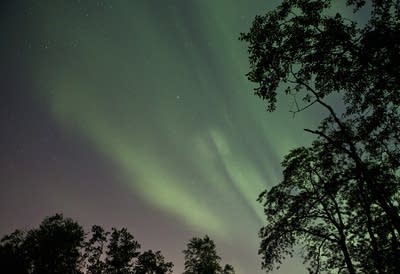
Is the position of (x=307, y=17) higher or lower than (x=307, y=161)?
lower

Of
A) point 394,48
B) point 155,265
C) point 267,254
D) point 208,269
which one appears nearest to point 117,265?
point 155,265

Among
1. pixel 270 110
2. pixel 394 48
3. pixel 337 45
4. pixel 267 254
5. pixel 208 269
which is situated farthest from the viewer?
pixel 208 269

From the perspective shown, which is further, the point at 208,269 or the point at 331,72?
the point at 208,269

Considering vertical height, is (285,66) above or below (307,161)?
below

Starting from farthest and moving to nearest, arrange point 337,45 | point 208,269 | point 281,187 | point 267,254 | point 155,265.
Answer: point 155,265, point 208,269, point 281,187, point 267,254, point 337,45

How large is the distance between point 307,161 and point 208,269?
4220cm

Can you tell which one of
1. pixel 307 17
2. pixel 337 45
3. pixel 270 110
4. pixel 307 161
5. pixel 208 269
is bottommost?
pixel 270 110

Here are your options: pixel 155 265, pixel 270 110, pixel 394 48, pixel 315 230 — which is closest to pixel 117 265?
pixel 155 265

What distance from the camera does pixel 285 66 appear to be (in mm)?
14211

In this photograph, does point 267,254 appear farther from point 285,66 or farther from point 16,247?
point 16,247

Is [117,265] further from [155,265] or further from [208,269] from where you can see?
[208,269]

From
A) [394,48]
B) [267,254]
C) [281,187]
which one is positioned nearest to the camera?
[394,48]

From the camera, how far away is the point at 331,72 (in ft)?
44.1

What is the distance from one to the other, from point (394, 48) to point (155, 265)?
2580 inches
